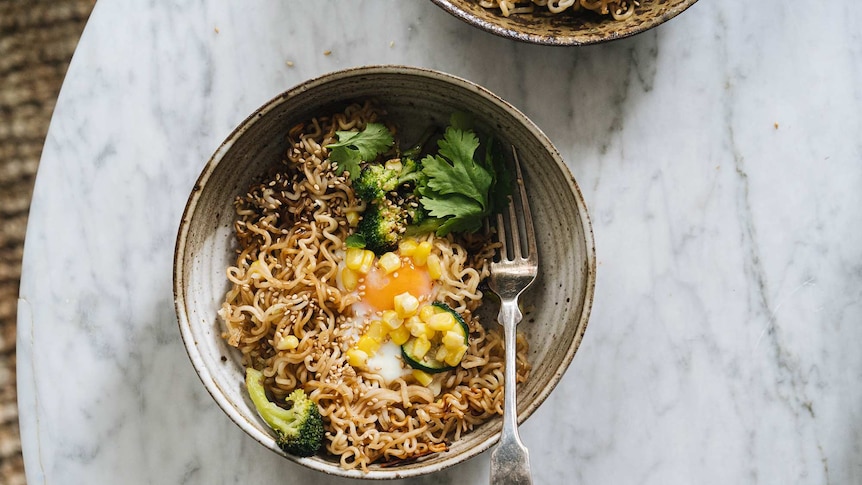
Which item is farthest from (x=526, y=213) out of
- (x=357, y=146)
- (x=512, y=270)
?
(x=357, y=146)

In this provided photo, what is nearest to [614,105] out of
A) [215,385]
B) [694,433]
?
[694,433]

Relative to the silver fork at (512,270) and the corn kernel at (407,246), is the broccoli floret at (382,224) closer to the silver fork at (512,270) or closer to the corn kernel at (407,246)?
the corn kernel at (407,246)

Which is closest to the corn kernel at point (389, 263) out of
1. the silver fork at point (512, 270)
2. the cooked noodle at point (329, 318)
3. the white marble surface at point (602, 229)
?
the cooked noodle at point (329, 318)

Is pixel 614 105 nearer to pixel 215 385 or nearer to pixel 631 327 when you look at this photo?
pixel 631 327

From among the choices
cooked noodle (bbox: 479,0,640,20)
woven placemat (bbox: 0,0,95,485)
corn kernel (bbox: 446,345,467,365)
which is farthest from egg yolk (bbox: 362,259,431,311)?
woven placemat (bbox: 0,0,95,485)

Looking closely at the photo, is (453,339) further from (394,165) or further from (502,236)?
(394,165)

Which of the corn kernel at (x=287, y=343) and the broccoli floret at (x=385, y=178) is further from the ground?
the broccoli floret at (x=385, y=178)

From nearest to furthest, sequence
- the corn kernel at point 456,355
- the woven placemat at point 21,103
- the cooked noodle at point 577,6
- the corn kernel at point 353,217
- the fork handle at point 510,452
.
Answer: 1. the fork handle at point 510,452
2. the corn kernel at point 456,355
3. the corn kernel at point 353,217
4. the cooked noodle at point 577,6
5. the woven placemat at point 21,103
